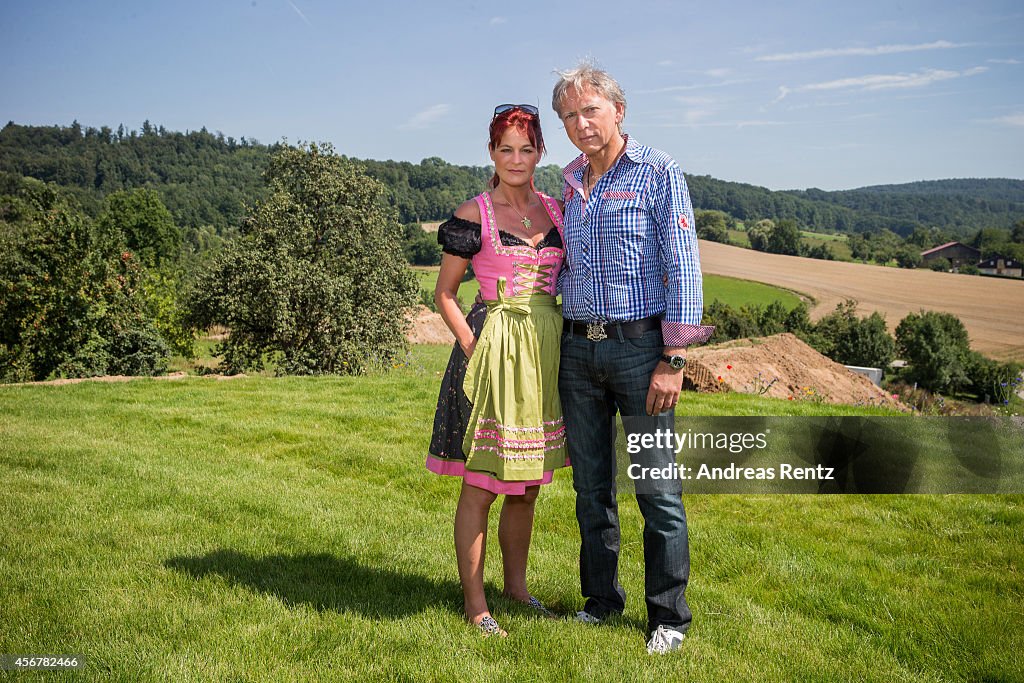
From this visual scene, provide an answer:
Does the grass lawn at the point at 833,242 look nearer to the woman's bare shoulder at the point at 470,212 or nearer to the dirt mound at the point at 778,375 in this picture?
the dirt mound at the point at 778,375

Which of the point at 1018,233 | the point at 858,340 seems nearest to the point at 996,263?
the point at 1018,233

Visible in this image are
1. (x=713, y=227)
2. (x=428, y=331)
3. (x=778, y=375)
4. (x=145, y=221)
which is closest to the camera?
(x=778, y=375)

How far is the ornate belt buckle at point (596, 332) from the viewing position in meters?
3.30

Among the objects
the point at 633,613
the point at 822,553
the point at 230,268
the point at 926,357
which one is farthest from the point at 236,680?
the point at 926,357

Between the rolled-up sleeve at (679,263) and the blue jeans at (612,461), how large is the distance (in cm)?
18

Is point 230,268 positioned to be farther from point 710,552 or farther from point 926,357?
point 926,357

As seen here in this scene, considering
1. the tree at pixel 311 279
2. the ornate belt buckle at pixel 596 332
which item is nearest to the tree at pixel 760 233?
the tree at pixel 311 279

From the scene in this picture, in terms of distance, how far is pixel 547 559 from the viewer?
4684 millimetres

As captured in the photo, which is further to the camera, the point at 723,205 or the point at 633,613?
the point at 723,205

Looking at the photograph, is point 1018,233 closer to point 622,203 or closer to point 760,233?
point 760,233

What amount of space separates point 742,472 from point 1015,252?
7168 centimetres

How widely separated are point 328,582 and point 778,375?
10.3 metres

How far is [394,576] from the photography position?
14.1ft

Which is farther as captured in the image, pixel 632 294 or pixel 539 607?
pixel 539 607
